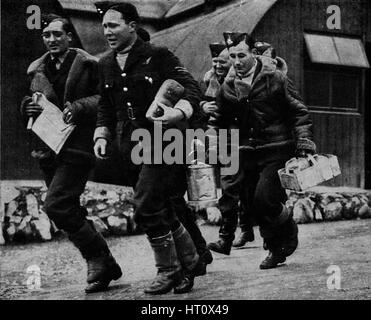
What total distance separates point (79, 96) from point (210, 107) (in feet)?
3.24

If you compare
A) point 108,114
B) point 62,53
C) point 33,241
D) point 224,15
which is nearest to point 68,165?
point 108,114

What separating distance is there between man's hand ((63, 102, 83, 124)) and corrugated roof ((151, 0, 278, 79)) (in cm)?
207

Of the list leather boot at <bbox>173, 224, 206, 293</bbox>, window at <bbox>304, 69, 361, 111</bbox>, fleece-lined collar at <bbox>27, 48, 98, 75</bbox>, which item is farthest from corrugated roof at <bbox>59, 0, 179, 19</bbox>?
leather boot at <bbox>173, 224, 206, 293</bbox>

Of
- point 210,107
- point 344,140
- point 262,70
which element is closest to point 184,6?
point 344,140

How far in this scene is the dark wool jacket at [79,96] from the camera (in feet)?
13.8

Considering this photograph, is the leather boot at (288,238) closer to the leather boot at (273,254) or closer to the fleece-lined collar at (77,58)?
the leather boot at (273,254)

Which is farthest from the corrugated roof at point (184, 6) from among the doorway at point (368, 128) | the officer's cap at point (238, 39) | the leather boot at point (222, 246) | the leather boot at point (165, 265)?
the leather boot at point (165, 265)

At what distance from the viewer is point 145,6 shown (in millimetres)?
6664

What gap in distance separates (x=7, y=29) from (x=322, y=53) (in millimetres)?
3315

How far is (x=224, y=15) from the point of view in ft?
21.2

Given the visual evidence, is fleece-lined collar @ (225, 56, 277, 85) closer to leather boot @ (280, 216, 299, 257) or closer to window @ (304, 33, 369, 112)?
leather boot @ (280, 216, 299, 257)

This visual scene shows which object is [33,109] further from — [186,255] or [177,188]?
[186,255]

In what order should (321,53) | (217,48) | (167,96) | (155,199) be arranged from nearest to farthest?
(155,199) → (167,96) → (217,48) → (321,53)
